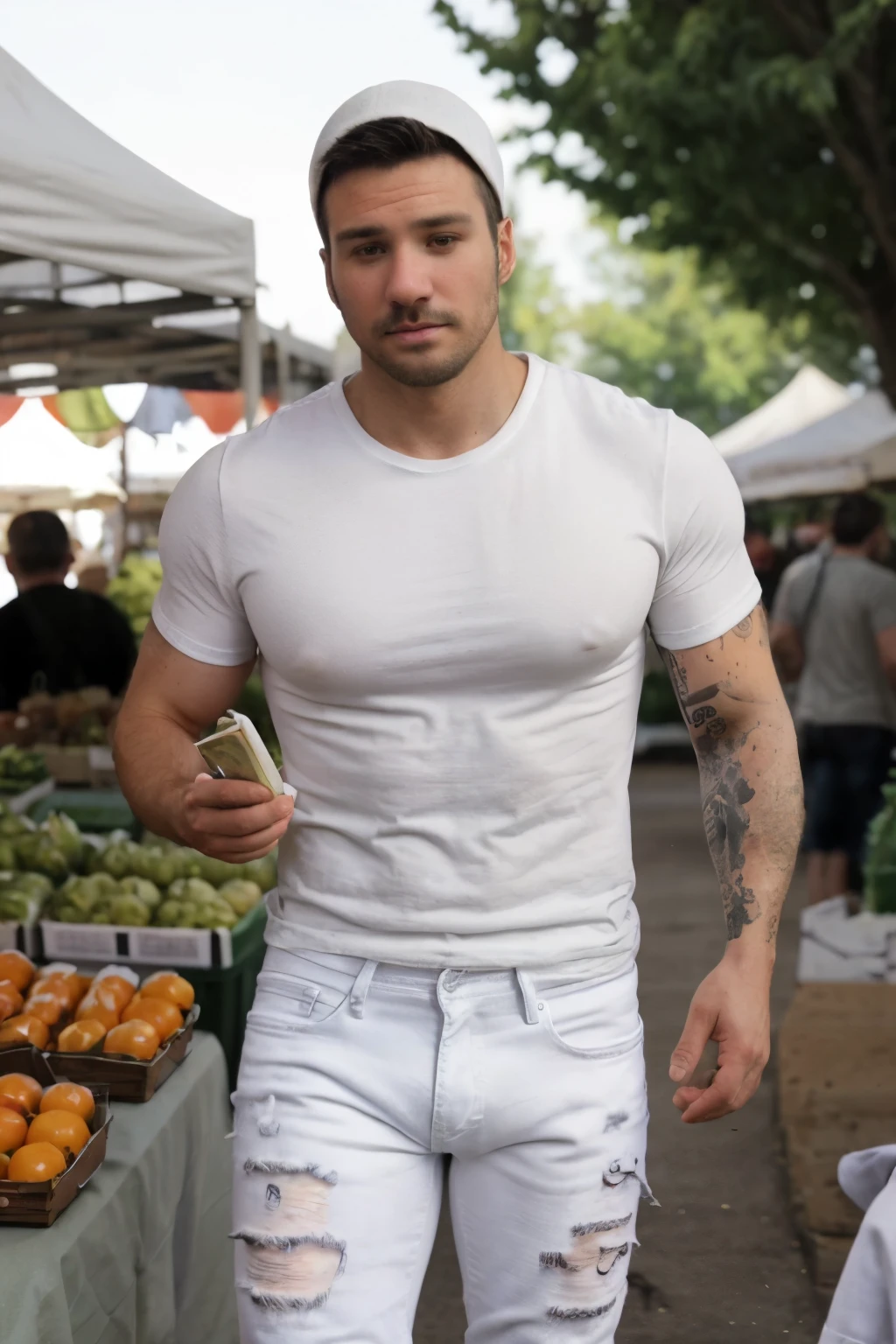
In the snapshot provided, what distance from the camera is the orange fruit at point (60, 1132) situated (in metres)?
2.64

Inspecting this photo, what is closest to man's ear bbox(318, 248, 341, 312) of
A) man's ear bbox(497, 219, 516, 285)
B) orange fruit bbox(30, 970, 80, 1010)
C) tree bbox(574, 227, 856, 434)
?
man's ear bbox(497, 219, 516, 285)

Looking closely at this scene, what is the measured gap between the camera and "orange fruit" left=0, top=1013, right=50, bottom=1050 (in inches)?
126

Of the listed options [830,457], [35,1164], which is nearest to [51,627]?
[35,1164]

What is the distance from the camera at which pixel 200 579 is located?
214 centimetres

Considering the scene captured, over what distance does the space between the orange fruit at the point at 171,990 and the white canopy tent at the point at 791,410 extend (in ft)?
43.3

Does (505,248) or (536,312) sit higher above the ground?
(536,312)

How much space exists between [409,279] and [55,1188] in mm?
1580

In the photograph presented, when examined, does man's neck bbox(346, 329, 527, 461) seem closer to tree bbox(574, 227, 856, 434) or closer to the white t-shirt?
the white t-shirt

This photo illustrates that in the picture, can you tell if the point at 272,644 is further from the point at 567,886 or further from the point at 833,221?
the point at 833,221

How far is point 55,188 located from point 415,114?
1887mm

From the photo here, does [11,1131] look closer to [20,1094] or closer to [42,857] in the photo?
[20,1094]

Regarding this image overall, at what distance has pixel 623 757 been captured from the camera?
2160 millimetres

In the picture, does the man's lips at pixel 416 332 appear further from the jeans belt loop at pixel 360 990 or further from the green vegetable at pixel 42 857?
the green vegetable at pixel 42 857

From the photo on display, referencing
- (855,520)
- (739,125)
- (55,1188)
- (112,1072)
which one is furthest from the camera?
(739,125)
